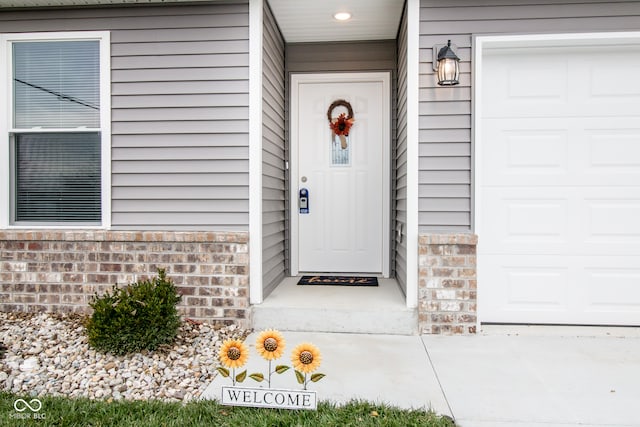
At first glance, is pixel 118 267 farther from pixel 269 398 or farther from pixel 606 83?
pixel 606 83


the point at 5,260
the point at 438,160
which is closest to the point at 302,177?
the point at 438,160

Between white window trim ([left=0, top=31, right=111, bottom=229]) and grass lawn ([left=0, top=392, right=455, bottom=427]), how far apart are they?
5.44ft

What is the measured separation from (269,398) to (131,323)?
1.22 meters

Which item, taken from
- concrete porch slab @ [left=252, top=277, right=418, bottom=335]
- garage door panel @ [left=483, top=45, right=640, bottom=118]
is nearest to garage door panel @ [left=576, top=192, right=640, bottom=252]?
garage door panel @ [left=483, top=45, right=640, bottom=118]

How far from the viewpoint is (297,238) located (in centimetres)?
459

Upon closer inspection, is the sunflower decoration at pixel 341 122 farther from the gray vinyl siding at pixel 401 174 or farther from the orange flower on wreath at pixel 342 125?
the gray vinyl siding at pixel 401 174

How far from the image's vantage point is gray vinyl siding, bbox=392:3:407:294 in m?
3.62

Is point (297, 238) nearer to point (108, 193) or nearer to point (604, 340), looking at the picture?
point (108, 193)

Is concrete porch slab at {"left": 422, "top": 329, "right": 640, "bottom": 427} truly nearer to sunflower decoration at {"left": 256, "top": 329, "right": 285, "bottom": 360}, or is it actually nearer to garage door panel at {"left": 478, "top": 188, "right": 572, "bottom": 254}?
garage door panel at {"left": 478, "top": 188, "right": 572, "bottom": 254}

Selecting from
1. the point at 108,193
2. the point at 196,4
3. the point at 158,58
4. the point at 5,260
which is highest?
the point at 196,4

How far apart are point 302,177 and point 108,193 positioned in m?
1.81

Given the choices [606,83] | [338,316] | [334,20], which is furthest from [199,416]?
[606,83]

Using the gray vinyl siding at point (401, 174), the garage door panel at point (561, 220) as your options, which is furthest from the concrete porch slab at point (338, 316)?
the garage door panel at point (561, 220)

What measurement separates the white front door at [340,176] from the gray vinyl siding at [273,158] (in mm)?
181
